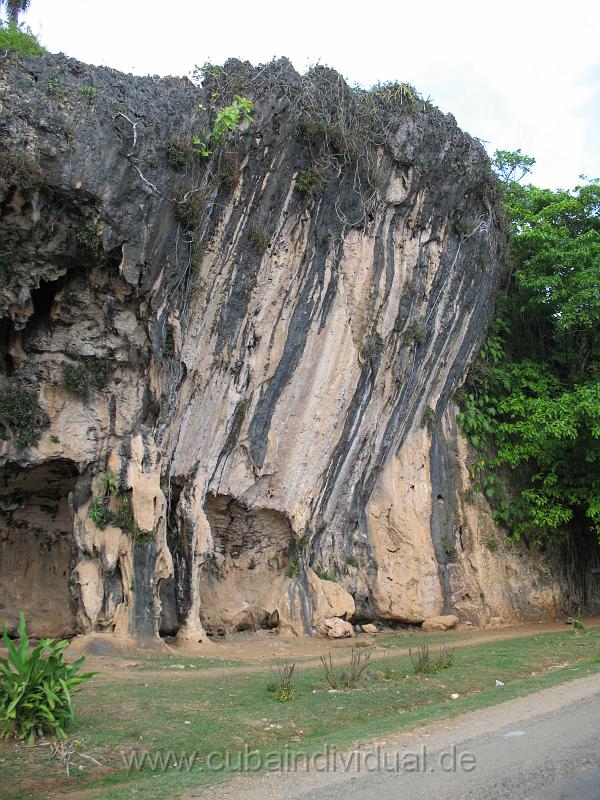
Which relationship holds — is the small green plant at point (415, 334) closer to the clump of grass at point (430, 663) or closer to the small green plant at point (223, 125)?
the small green plant at point (223, 125)

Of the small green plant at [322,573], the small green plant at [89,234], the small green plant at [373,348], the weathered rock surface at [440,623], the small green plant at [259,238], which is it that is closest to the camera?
the small green plant at [89,234]

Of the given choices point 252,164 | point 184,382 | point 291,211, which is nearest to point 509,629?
point 184,382

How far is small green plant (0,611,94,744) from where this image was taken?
23.1 feet

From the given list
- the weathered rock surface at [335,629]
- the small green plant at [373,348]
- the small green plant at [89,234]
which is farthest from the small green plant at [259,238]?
the weathered rock surface at [335,629]

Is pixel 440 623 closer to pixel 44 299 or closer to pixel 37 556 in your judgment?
pixel 37 556

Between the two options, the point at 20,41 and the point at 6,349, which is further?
the point at 20,41

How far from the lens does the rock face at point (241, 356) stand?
12.0 meters

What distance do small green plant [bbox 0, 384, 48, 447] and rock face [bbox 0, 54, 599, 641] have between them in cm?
4

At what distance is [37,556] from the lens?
49.3 ft

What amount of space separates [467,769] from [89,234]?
932 centimetres

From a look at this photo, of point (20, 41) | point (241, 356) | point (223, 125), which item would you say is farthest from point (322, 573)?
point (20, 41)

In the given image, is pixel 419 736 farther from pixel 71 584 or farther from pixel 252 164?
Answer: pixel 252 164

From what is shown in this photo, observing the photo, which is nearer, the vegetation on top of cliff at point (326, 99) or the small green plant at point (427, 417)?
the vegetation on top of cliff at point (326, 99)

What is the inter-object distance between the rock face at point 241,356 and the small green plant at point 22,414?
0.04m
